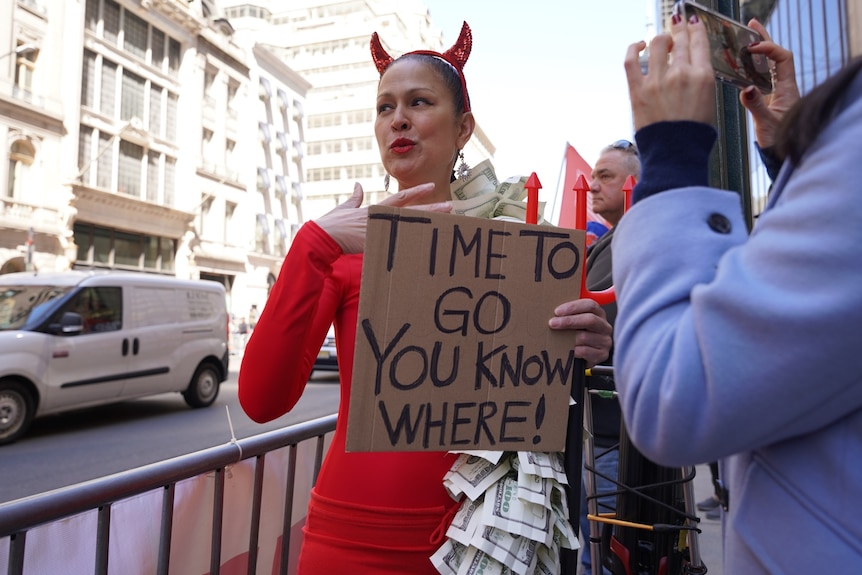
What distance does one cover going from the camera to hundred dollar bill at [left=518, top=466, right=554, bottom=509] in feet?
4.45

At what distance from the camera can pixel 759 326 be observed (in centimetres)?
70

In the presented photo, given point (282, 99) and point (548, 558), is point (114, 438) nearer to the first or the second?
point (548, 558)

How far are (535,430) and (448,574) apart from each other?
0.35 m

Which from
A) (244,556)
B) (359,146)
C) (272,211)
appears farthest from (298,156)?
(244,556)

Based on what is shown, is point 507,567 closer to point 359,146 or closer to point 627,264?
point 627,264

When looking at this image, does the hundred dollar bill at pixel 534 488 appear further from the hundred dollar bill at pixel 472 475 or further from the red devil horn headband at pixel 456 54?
the red devil horn headband at pixel 456 54

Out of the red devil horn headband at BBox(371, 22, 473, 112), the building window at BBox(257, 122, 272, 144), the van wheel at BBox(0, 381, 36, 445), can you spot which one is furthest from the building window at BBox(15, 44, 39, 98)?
the red devil horn headband at BBox(371, 22, 473, 112)

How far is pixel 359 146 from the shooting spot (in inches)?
2319

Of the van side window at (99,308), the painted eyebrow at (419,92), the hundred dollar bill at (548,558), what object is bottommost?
the hundred dollar bill at (548,558)

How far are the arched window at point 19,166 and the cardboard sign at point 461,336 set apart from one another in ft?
85.1

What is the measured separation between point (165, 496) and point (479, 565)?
97 cm

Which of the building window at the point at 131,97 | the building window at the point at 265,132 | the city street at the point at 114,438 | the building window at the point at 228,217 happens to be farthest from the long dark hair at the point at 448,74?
the building window at the point at 265,132

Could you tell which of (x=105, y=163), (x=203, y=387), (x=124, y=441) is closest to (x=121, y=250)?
(x=105, y=163)

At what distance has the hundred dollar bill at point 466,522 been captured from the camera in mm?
1344
